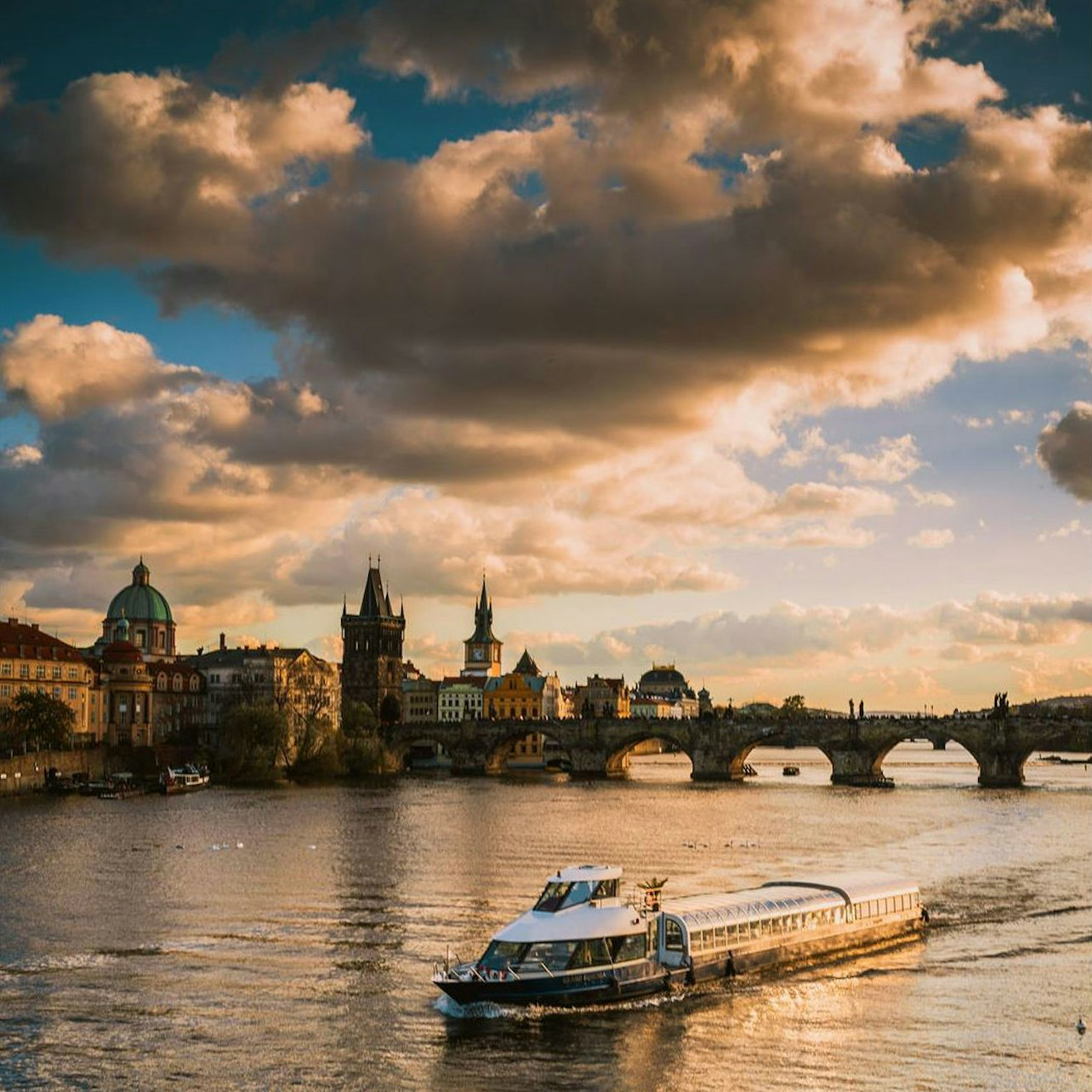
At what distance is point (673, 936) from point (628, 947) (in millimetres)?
2613

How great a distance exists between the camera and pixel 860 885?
64375mm

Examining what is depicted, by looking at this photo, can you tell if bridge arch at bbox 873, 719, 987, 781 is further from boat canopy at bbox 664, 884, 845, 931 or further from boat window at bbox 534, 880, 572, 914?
boat window at bbox 534, 880, 572, 914

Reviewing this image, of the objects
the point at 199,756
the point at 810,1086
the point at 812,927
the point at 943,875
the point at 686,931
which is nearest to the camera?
the point at 810,1086

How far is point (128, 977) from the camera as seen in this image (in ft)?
179

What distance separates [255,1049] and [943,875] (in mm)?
51127

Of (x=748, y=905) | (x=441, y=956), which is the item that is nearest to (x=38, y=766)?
(x=441, y=956)

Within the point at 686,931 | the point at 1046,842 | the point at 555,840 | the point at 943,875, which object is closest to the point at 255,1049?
the point at 686,931

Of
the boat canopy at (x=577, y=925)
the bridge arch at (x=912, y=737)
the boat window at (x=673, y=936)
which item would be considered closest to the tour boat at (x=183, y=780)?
the bridge arch at (x=912, y=737)

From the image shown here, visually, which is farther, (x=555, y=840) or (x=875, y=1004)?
(x=555, y=840)

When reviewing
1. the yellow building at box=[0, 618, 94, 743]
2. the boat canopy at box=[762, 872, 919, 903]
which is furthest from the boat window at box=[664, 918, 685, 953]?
the yellow building at box=[0, 618, 94, 743]

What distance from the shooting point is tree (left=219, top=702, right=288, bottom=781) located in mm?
175000

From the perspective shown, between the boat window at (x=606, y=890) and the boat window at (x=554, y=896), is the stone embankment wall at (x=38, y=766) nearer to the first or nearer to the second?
the boat window at (x=554, y=896)

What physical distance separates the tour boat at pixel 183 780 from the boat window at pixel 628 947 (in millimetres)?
108258

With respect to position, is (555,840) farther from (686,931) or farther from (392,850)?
(686,931)
